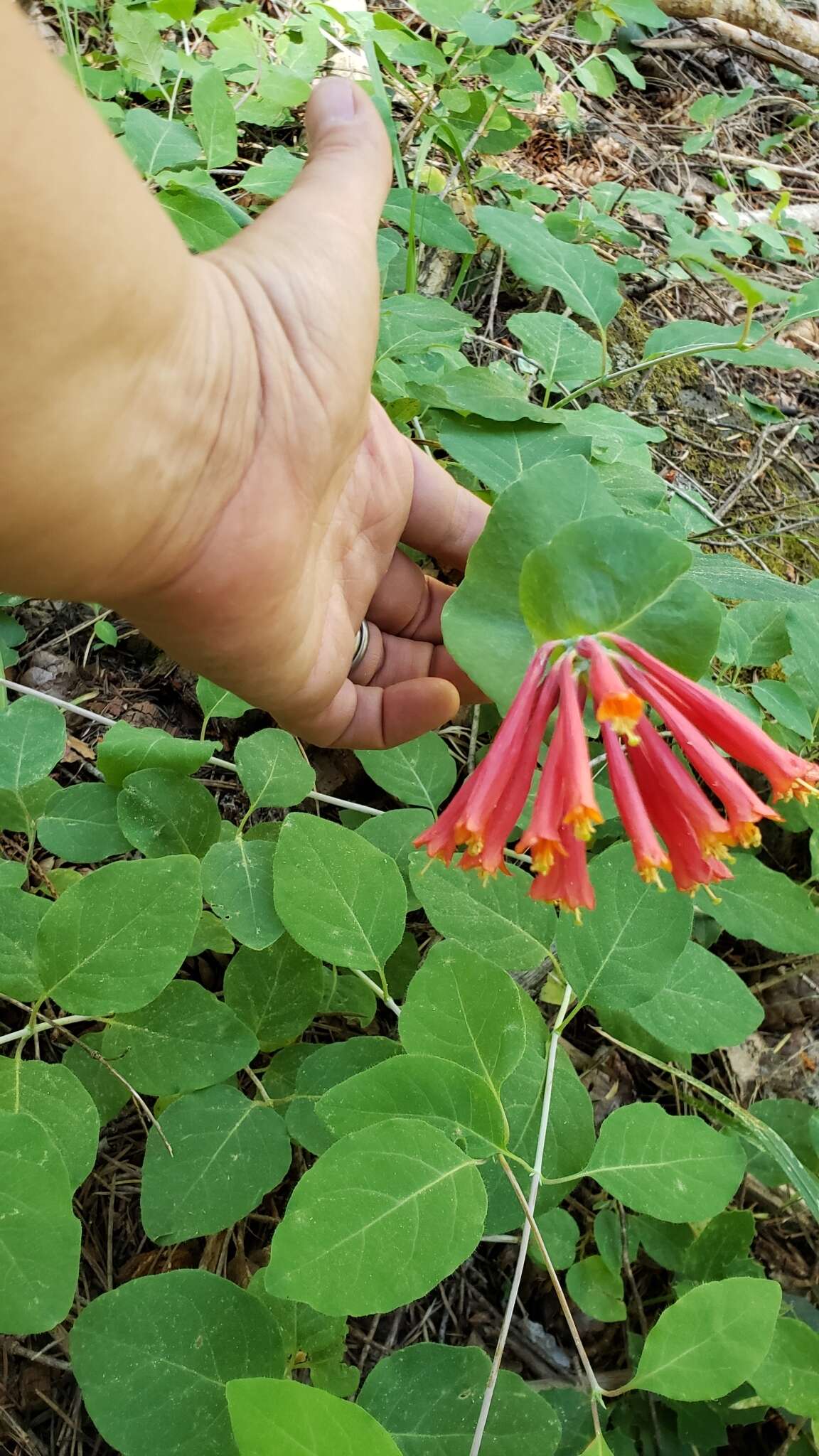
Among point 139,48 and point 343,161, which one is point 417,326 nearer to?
point 343,161

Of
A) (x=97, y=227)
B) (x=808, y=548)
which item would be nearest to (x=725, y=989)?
(x=97, y=227)

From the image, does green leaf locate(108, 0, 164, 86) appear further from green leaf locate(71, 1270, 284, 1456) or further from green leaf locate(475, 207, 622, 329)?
green leaf locate(71, 1270, 284, 1456)

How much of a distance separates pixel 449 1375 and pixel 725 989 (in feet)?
2.20

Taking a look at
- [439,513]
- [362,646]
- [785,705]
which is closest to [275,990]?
[362,646]

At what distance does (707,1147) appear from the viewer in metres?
1.26

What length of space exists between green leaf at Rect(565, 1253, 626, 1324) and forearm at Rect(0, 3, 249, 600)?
123cm

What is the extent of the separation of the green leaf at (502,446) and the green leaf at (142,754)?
64 cm

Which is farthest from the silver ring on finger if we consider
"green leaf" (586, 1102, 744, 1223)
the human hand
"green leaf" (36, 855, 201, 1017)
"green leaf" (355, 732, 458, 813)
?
"green leaf" (586, 1102, 744, 1223)

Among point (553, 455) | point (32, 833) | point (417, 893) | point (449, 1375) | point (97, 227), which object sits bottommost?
point (449, 1375)

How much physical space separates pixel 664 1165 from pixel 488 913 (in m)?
0.41

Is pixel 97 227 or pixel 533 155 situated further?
pixel 533 155

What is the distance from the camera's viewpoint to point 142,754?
1.49 meters

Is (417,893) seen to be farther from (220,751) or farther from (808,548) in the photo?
(808,548)

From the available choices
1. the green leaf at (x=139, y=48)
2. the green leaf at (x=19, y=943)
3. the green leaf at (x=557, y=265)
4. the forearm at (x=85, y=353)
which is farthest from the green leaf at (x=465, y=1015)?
the green leaf at (x=139, y=48)
